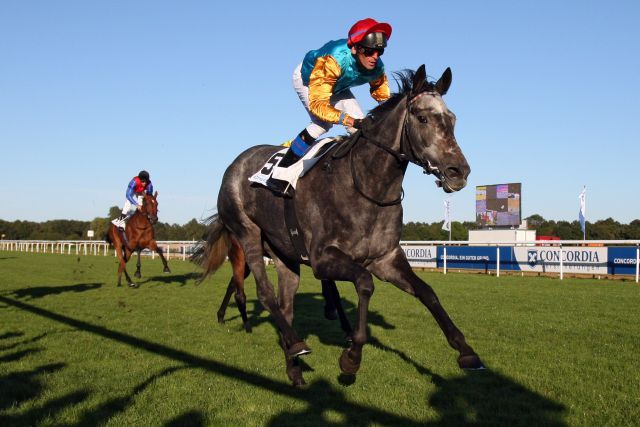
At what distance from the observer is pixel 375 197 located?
13.7 ft

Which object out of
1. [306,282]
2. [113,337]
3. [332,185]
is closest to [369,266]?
[332,185]

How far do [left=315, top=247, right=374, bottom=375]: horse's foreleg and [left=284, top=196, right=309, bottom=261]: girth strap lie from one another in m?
0.60

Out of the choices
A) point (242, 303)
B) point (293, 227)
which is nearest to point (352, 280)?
point (293, 227)

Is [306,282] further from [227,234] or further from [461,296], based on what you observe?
[227,234]

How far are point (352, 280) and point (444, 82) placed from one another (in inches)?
57.9

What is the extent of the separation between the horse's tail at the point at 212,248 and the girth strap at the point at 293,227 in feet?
8.11

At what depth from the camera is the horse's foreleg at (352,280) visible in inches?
153

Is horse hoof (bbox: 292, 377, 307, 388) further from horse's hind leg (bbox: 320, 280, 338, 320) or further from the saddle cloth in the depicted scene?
horse's hind leg (bbox: 320, 280, 338, 320)

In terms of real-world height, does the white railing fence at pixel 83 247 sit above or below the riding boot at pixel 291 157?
below

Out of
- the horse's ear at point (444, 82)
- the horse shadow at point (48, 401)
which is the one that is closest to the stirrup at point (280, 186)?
the horse's ear at point (444, 82)

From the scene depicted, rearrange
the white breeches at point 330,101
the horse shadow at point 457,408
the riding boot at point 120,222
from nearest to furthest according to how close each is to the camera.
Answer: the horse shadow at point 457,408
the white breeches at point 330,101
the riding boot at point 120,222

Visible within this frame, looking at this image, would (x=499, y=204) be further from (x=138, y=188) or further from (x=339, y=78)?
(x=339, y=78)

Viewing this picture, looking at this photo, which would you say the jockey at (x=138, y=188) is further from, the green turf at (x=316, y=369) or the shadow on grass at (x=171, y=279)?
the green turf at (x=316, y=369)

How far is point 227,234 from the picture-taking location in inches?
294
